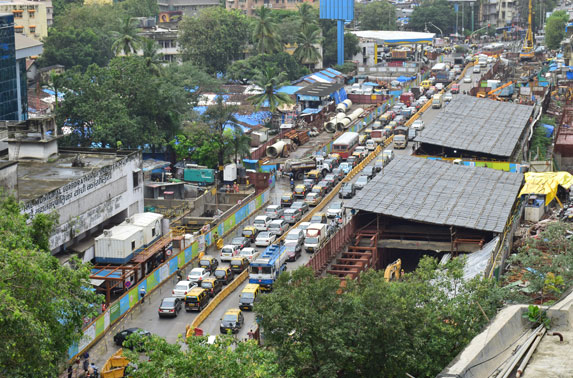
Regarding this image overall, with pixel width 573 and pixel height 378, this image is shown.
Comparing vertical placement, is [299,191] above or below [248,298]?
above

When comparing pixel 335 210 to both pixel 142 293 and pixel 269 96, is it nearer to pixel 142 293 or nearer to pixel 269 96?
pixel 142 293

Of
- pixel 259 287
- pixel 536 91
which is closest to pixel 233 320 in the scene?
pixel 259 287

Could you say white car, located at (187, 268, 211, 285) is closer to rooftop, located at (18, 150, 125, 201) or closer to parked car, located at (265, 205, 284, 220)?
rooftop, located at (18, 150, 125, 201)

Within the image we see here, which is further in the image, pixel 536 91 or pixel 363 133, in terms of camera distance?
pixel 536 91

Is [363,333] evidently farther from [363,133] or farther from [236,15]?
[236,15]

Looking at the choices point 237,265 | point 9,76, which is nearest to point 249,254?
point 237,265

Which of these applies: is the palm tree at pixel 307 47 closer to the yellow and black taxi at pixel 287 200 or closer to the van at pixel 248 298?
the yellow and black taxi at pixel 287 200
